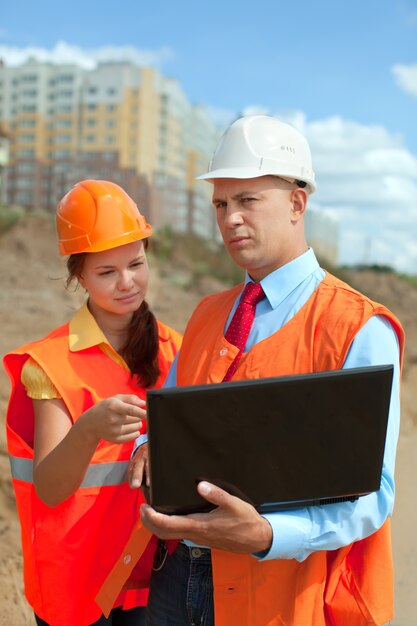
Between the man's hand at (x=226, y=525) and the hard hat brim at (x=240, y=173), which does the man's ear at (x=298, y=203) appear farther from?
the man's hand at (x=226, y=525)

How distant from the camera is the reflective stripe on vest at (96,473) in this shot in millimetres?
2473

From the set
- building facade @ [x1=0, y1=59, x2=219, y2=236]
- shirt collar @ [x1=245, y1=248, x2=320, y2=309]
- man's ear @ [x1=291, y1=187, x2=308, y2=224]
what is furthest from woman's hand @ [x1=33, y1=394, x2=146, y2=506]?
building facade @ [x1=0, y1=59, x2=219, y2=236]

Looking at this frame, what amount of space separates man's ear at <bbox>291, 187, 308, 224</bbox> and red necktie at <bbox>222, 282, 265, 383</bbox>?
0.23 m

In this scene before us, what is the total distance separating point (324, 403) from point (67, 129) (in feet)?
102

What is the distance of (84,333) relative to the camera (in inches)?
103

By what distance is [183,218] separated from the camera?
1109 inches

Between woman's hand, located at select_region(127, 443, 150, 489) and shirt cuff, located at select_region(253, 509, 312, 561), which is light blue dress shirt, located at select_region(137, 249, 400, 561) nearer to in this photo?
shirt cuff, located at select_region(253, 509, 312, 561)

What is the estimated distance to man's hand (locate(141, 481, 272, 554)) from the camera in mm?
1639

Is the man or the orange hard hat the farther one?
the orange hard hat

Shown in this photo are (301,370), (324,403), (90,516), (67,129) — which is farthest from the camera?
(67,129)

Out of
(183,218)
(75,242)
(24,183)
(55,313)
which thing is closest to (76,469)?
(75,242)

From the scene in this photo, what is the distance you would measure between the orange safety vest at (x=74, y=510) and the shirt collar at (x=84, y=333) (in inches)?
1.1

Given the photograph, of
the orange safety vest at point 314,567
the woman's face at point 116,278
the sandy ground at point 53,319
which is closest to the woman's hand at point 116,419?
the orange safety vest at point 314,567

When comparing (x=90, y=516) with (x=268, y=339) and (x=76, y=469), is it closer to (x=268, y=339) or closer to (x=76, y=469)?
(x=76, y=469)
